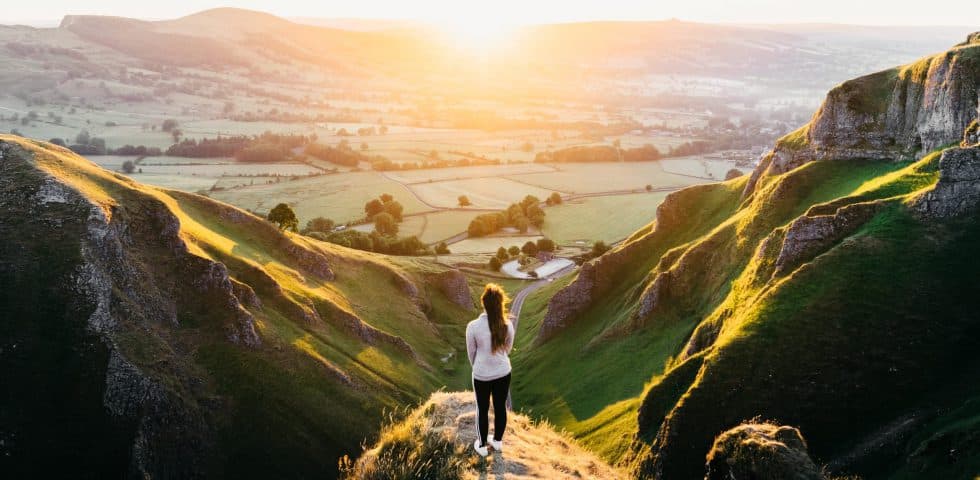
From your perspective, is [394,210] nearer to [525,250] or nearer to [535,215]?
[535,215]

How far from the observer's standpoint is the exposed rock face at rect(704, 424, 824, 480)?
20391mm

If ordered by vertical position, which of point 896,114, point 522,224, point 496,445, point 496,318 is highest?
point 896,114

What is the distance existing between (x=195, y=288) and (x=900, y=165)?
64788 mm

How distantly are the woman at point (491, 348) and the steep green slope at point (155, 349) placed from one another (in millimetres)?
22749

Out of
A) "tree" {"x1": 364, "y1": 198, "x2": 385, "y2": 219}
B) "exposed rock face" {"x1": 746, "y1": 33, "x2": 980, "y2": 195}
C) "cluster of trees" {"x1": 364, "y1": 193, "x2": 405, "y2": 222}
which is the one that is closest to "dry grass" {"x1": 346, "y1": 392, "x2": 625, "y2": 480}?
"exposed rock face" {"x1": 746, "y1": 33, "x2": 980, "y2": 195}

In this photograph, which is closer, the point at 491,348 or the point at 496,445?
the point at 491,348

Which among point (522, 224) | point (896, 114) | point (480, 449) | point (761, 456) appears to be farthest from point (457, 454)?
point (522, 224)

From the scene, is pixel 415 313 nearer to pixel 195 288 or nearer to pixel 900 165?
pixel 195 288

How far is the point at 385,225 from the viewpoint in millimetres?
155125

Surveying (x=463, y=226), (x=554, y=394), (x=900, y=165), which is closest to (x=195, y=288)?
(x=554, y=394)

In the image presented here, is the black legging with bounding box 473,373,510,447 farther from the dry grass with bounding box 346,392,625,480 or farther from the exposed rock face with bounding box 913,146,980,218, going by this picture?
the exposed rock face with bounding box 913,146,980,218

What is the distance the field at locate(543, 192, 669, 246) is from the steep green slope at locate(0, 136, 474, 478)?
9350 cm

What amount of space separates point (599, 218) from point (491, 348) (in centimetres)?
15399

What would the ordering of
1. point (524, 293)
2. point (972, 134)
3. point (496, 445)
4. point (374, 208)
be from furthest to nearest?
point (374, 208) → point (524, 293) → point (972, 134) → point (496, 445)
